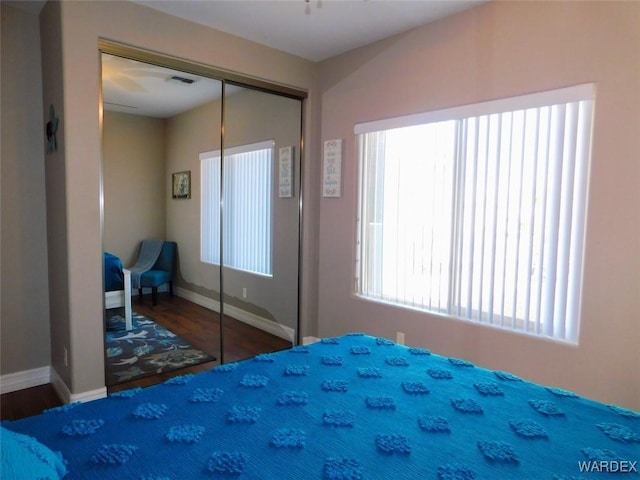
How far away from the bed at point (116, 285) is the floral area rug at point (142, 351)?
49mm

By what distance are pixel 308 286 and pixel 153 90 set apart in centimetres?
218

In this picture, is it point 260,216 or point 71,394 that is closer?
point 71,394

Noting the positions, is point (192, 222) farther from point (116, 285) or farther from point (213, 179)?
point (116, 285)

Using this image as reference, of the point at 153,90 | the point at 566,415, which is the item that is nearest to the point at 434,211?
the point at 566,415

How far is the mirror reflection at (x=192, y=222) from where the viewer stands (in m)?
2.82

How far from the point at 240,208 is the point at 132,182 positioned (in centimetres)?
95

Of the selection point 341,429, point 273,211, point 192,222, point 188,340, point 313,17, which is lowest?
point 188,340

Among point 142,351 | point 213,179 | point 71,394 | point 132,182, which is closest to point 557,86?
point 213,179

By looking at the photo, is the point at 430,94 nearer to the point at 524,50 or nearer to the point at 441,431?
the point at 524,50

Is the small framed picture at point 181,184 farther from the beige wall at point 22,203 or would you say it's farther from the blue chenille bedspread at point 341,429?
the blue chenille bedspread at point 341,429

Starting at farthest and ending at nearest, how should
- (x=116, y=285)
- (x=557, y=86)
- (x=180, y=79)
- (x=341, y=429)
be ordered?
(x=180, y=79)
(x=116, y=285)
(x=557, y=86)
(x=341, y=429)

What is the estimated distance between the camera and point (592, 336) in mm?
2203

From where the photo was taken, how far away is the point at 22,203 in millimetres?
2852

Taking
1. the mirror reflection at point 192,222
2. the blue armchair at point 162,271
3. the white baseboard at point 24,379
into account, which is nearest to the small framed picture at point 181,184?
the mirror reflection at point 192,222
